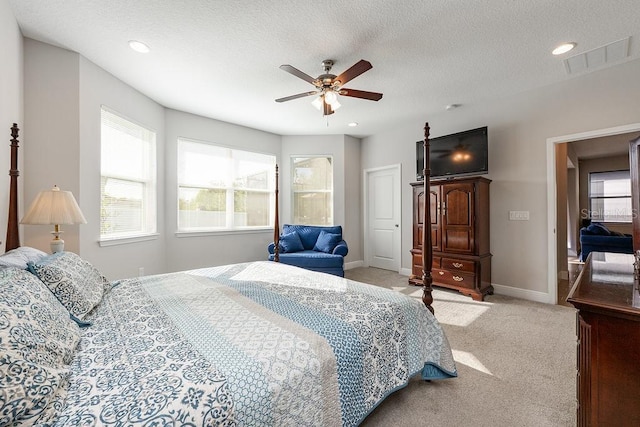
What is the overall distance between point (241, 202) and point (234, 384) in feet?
14.3

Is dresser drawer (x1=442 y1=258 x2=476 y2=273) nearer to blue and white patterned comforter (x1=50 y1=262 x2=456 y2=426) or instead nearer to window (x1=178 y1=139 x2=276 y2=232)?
blue and white patterned comforter (x1=50 y1=262 x2=456 y2=426)

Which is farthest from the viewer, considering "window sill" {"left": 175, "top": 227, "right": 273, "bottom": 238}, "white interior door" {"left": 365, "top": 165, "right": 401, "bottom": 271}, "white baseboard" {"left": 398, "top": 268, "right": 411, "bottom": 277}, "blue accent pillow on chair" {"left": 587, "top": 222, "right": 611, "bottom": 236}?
"blue accent pillow on chair" {"left": 587, "top": 222, "right": 611, "bottom": 236}

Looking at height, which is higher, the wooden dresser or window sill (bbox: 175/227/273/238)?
window sill (bbox: 175/227/273/238)

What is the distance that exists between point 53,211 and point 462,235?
4281 mm

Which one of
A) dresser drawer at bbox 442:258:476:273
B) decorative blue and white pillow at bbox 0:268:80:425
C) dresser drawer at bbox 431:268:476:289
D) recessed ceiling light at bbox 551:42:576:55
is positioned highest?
recessed ceiling light at bbox 551:42:576:55

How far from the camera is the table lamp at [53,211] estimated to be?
2141 millimetres

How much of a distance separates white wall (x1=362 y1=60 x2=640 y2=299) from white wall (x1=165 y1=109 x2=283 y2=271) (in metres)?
3.39

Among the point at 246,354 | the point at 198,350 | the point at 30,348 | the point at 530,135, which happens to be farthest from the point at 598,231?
the point at 30,348

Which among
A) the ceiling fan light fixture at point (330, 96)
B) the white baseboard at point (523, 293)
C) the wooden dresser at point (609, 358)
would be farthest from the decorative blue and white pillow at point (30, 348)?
the white baseboard at point (523, 293)

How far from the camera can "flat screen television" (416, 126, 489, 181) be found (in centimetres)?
374

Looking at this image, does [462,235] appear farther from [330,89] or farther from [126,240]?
[126,240]

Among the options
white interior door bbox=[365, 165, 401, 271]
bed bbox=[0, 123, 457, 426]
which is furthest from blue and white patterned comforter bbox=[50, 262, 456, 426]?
white interior door bbox=[365, 165, 401, 271]

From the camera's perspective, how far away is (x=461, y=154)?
394cm

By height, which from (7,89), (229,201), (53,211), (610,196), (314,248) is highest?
(7,89)
